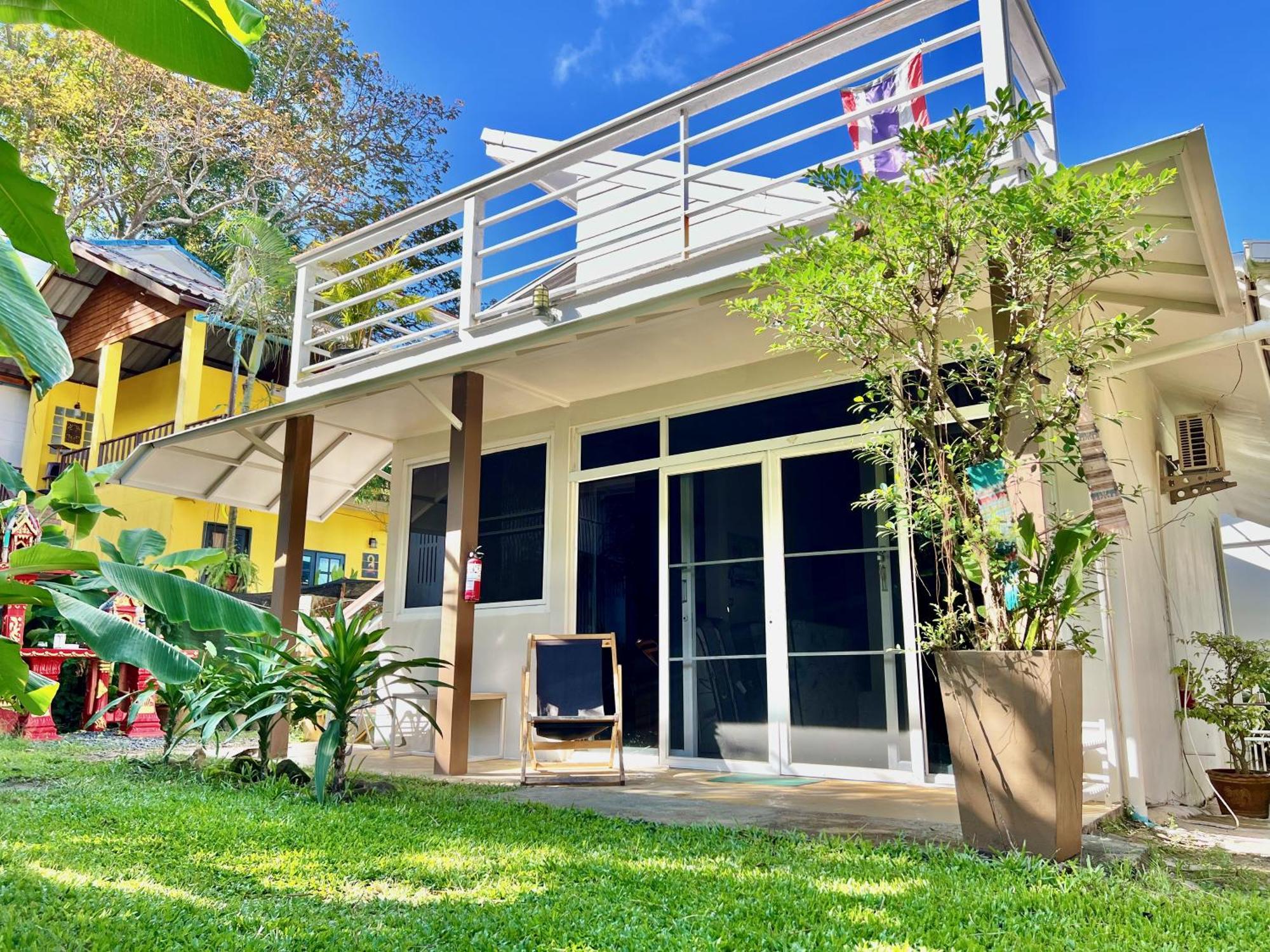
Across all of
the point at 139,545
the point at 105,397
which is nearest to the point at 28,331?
the point at 139,545

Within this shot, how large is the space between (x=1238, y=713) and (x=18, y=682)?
606cm

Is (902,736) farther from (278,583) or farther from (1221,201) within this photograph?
(278,583)

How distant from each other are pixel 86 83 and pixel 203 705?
17.7 metres

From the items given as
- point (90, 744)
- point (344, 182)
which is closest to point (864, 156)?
point (90, 744)

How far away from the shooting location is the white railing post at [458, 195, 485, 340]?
6.21 m

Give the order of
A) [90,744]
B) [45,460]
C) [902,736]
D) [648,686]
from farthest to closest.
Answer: [45,460] < [90,744] < [648,686] < [902,736]

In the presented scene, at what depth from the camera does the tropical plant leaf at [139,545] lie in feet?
21.9

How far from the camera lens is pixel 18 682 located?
2.53 m

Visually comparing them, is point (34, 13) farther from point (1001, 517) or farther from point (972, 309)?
point (1001, 517)

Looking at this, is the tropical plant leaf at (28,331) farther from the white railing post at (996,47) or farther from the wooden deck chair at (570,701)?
the white railing post at (996,47)

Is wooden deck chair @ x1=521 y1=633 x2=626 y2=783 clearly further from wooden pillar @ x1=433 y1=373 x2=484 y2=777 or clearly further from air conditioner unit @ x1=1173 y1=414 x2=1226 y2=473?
air conditioner unit @ x1=1173 y1=414 x2=1226 y2=473

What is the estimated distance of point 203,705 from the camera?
546cm

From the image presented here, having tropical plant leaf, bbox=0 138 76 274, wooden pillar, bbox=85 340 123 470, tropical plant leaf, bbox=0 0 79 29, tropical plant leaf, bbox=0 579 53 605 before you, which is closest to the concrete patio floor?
tropical plant leaf, bbox=0 579 53 605

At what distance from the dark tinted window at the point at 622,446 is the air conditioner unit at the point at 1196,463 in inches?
145
